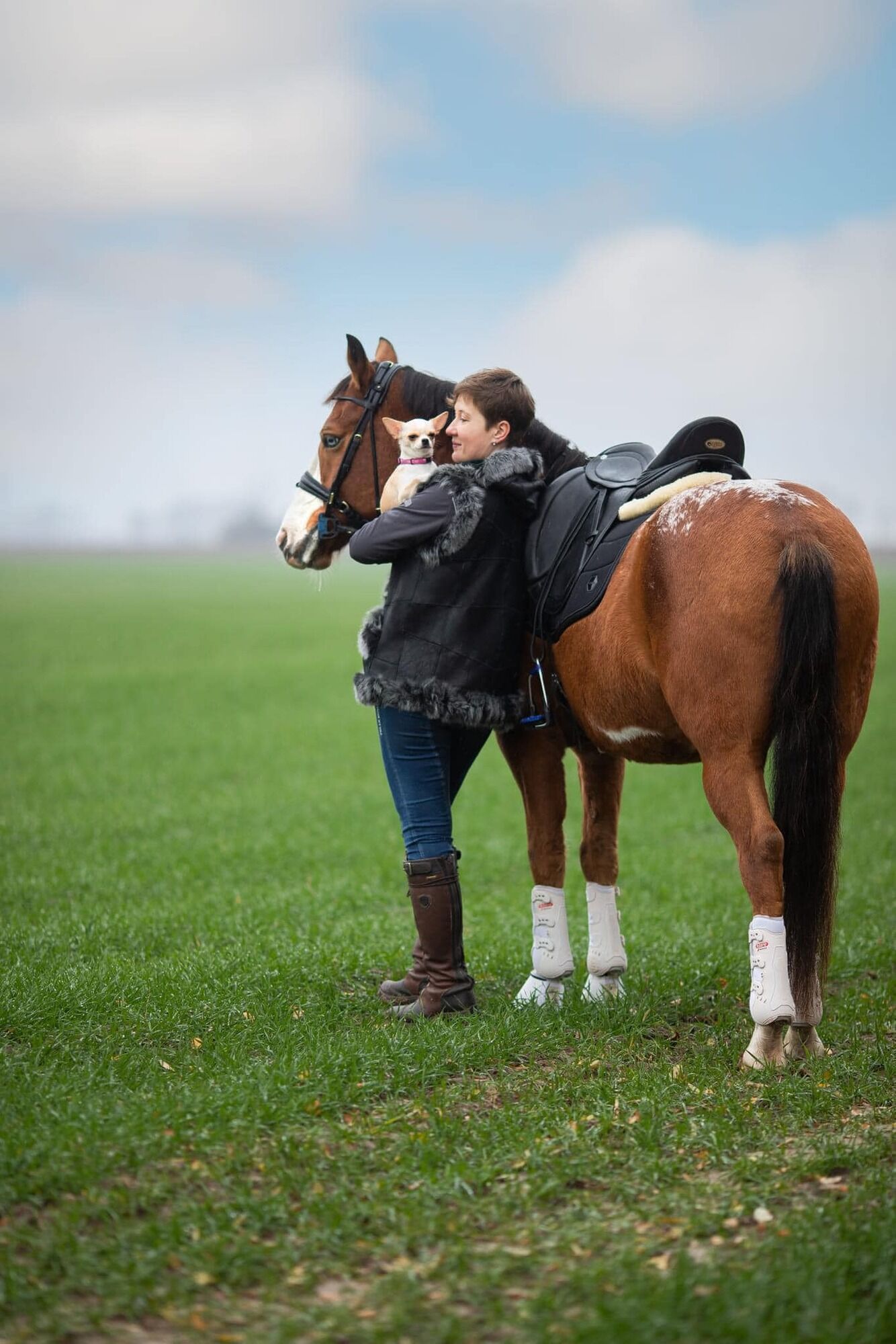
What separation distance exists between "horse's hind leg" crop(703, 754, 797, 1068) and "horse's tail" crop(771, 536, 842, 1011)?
14cm

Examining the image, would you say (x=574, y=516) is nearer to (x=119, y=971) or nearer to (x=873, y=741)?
(x=119, y=971)

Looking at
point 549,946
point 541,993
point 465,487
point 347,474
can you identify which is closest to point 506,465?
point 465,487

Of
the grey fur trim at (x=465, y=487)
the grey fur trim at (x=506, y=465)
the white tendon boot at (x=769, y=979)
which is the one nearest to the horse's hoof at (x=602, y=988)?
the white tendon boot at (x=769, y=979)

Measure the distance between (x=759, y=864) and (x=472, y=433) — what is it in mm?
2088

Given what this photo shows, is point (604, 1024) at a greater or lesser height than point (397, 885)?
greater

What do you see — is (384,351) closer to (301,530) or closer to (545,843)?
(301,530)

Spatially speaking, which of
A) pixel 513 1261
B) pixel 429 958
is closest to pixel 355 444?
pixel 429 958

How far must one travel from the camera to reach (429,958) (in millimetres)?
5266

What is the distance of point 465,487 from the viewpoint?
4.97 m

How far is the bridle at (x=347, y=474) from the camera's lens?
5.63 meters

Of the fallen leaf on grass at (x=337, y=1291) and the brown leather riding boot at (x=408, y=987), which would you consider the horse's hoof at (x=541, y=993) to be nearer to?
the brown leather riding boot at (x=408, y=987)

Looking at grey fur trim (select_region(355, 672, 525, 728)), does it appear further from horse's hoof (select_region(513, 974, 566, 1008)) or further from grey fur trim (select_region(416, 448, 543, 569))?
horse's hoof (select_region(513, 974, 566, 1008))

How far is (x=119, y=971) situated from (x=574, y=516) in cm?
303

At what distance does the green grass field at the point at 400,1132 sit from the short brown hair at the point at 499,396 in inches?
97.4
